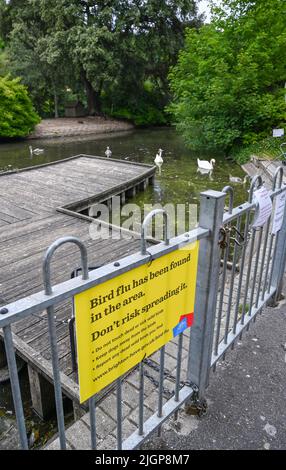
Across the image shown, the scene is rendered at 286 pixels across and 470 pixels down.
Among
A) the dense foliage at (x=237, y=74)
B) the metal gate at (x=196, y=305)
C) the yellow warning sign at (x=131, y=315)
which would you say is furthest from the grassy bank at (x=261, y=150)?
the yellow warning sign at (x=131, y=315)

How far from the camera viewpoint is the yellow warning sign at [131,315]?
1433mm

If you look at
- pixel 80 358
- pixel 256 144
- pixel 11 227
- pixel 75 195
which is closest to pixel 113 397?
pixel 80 358

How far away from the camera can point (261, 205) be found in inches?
94.7

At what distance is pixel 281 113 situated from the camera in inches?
557

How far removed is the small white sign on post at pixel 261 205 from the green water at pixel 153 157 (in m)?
7.99

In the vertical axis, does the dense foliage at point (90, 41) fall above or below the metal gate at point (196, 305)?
above

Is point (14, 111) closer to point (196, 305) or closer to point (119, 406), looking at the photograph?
point (196, 305)

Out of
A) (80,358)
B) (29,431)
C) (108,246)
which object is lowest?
(29,431)

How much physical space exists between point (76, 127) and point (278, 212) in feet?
82.9

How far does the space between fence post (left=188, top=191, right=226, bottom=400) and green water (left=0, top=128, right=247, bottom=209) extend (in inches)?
331

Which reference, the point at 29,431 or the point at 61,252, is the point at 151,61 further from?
the point at 29,431

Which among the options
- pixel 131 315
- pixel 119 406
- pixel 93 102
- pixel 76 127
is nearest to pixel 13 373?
pixel 131 315

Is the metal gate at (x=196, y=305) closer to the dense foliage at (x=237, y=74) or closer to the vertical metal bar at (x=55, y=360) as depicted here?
the vertical metal bar at (x=55, y=360)

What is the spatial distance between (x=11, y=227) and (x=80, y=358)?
576cm
